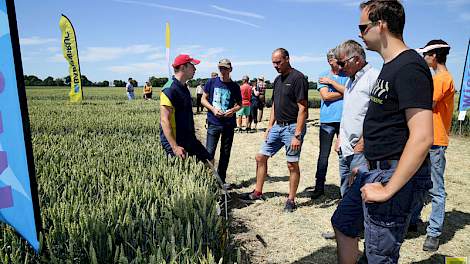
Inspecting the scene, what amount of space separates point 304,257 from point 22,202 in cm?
261

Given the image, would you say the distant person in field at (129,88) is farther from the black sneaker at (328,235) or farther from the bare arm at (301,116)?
the black sneaker at (328,235)

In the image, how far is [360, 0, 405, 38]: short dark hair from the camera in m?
1.73

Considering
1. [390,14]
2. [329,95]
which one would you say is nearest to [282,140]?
[329,95]

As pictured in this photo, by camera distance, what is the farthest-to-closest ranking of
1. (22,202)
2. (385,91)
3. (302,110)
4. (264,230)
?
(302,110), (264,230), (385,91), (22,202)

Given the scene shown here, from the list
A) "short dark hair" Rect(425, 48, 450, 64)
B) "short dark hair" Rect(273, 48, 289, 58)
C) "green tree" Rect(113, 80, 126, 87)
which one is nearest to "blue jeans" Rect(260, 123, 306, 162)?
"short dark hair" Rect(273, 48, 289, 58)

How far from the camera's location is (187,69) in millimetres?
3934

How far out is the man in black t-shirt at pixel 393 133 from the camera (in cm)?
162

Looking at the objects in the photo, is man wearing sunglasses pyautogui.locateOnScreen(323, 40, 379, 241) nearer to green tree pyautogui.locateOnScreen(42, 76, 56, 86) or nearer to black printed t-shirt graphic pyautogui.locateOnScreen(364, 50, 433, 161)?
black printed t-shirt graphic pyautogui.locateOnScreen(364, 50, 433, 161)

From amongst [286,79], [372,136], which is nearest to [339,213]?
[372,136]

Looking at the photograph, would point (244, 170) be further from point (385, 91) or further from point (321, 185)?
point (385, 91)

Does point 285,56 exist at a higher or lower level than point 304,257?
higher

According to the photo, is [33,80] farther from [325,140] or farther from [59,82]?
[325,140]

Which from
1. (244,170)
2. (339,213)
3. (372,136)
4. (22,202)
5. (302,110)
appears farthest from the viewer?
(244,170)

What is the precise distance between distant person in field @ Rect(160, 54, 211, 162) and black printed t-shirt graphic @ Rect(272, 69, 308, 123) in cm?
119
